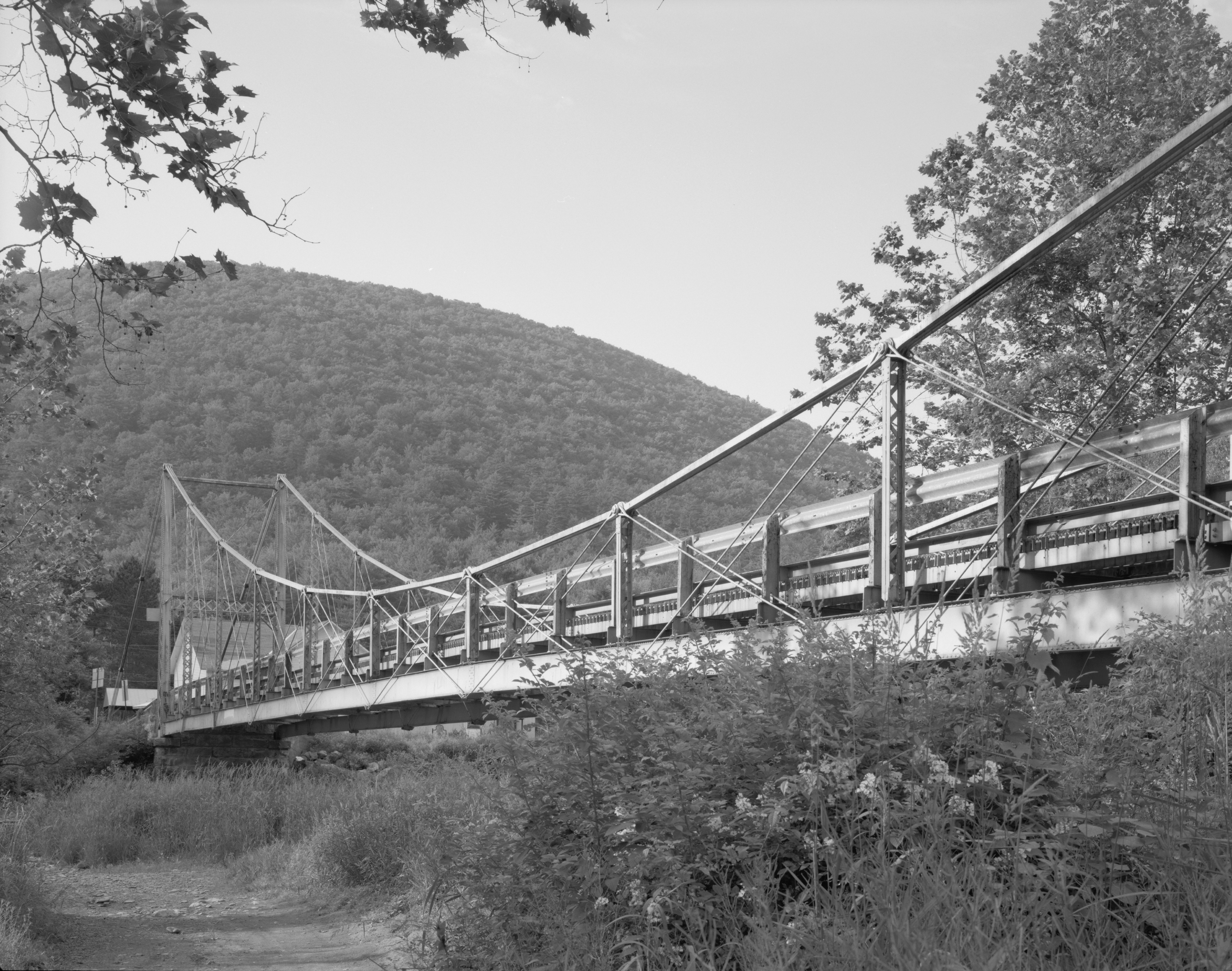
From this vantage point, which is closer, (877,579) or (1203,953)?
(1203,953)

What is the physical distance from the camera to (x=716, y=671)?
4.96 meters

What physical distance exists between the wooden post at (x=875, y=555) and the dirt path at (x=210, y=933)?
3.63m

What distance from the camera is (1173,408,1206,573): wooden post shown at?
637 cm

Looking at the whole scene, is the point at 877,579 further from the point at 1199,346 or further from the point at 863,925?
the point at 1199,346

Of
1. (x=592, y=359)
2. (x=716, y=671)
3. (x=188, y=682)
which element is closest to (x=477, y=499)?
(x=188, y=682)

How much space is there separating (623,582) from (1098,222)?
1043 centimetres

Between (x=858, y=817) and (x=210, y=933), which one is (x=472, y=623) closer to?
(x=210, y=933)

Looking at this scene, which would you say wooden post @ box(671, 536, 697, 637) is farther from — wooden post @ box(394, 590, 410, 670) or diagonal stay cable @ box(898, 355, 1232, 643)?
wooden post @ box(394, 590, 410, 670)

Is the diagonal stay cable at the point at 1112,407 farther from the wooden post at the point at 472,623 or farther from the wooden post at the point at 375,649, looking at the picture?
the wooden post at the point at 375,649

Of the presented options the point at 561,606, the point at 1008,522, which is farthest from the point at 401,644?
the point at 1008,522

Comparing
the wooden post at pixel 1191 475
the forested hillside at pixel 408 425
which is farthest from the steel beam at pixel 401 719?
the forested hillside at pixel 408 425

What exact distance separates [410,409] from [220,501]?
32.3ft

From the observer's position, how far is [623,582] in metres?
12.2

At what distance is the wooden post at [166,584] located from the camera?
34.4 m
